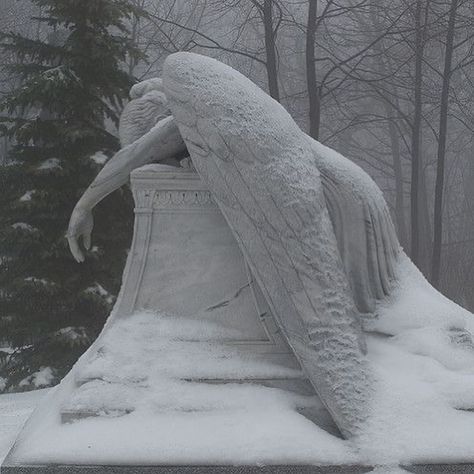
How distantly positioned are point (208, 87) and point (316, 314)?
1.25 m

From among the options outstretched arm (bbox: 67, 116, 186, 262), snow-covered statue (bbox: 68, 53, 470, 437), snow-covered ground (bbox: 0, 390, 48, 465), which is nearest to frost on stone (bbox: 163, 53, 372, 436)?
snow-covered statue (bbox: 68, 53, 470, 437)

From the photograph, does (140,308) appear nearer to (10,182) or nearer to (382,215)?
(382,215)

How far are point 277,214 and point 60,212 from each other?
513 centimetres

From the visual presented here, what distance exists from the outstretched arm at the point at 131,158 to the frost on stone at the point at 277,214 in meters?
0.32

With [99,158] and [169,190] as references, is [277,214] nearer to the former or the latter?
[169,190]

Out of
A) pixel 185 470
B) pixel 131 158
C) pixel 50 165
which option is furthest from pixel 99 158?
pixel 185 470

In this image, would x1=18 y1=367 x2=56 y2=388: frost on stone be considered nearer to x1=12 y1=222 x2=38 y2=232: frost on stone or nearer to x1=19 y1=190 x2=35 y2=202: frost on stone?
x1=12 y1=222 x2=38 y2=232: frost on stone

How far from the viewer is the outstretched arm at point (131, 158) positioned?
3600 mm

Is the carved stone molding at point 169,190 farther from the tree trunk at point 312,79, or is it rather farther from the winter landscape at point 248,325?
the tree trunk at point 312,79

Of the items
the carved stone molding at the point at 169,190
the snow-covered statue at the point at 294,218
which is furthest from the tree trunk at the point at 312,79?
Result: the carved stone molding at the point at 169,190

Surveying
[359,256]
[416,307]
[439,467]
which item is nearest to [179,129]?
[359,256]

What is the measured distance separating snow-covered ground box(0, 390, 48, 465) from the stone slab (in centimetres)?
92

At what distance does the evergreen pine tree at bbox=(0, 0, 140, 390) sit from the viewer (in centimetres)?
745

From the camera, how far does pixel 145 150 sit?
3623 millimetres
